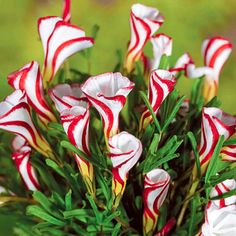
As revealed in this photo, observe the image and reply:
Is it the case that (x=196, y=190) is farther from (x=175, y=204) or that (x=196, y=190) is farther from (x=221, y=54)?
(x=221, y=54)

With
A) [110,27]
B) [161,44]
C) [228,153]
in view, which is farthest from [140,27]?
[110,27]

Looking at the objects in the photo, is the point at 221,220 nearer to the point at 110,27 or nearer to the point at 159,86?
the point at 159,86

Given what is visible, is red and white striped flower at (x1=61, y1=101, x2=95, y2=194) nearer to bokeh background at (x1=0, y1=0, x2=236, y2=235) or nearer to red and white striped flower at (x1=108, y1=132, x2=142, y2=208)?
red and white striped flower at (x1=108, y1=132, x2=142, y2=208)

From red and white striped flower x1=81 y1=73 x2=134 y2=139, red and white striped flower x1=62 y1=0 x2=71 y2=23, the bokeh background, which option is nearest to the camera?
red and white striped flower x1=81 y1=73 x2=134 y2=139

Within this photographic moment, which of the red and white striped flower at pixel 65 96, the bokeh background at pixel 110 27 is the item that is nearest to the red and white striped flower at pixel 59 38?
the red and white striped flower at pixel 65 96

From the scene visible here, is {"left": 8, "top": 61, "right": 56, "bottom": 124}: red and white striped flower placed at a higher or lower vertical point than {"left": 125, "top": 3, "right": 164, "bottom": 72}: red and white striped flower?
lower

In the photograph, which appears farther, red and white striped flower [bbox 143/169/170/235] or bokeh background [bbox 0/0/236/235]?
bokeh background [bbox 0/0/236/235]

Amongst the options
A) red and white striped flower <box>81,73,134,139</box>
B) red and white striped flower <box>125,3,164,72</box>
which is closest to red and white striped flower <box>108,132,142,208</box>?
red and white striped flower <box>81,73,134,139</box>

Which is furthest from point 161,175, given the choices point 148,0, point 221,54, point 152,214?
point 148,0

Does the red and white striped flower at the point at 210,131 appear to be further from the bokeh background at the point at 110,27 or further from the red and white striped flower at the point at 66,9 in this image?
the bokeh background at the point at 110,27
